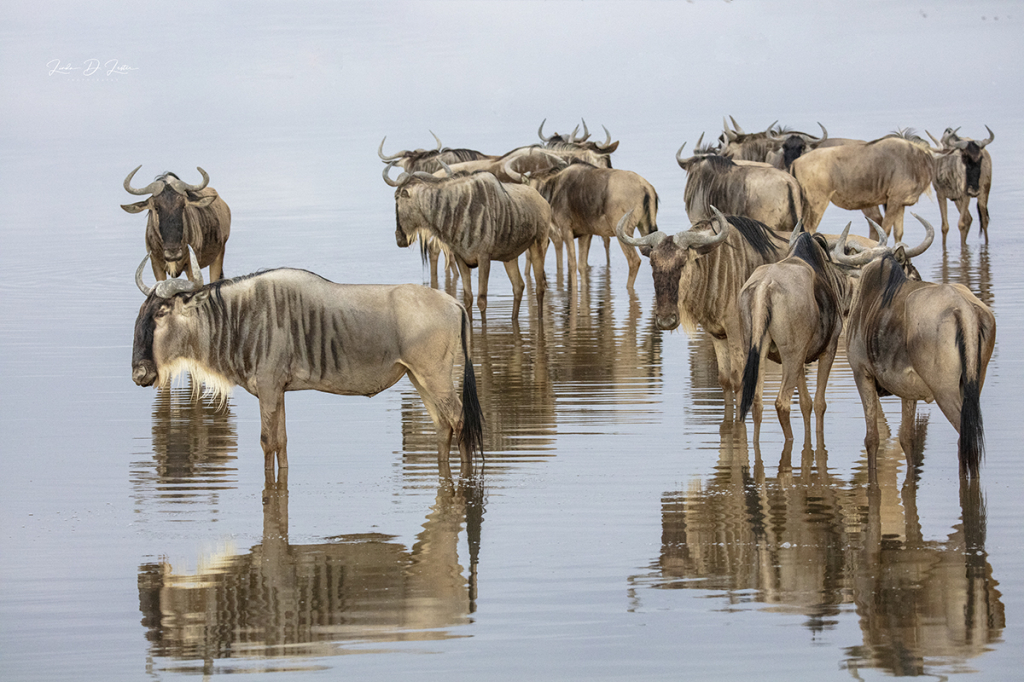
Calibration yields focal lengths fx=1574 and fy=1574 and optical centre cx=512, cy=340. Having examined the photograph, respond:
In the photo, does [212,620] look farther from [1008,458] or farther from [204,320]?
[1008,458]

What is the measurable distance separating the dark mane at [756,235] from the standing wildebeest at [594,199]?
850cm

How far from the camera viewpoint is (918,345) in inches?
338

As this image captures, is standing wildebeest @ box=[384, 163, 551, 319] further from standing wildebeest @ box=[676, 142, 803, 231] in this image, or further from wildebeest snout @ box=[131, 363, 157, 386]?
wildebeest snout @ box=[131, 363, 157, 386]

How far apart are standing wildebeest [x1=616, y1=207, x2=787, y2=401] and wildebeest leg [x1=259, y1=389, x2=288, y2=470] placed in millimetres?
3131

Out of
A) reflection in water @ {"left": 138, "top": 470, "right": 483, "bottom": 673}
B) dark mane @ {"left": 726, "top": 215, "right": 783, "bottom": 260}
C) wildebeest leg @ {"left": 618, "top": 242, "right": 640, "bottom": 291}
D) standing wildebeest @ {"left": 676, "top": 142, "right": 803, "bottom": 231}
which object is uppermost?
standing wildebeest @ {"left": 676, "top": 142, "right": 803, "bottom": 231}

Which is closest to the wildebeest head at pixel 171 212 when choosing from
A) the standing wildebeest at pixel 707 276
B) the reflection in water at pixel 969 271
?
the standing wildebeest at pixel 707 276

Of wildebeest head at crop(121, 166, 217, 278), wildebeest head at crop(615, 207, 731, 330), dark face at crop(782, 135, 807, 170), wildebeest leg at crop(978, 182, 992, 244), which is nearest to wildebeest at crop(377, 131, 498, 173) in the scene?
dark face at crop(782, 135, 807, 170)

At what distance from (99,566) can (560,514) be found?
2.45m

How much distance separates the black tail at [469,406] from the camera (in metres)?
9.52

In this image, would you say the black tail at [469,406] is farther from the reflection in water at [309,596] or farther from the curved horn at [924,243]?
the curved horn at [924,243]

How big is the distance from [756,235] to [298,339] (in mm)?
4101

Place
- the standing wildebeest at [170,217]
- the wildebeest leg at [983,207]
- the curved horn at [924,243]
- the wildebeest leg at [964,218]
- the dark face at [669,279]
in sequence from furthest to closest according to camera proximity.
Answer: the wildebeest leg at [983,207], the wildebeest leg at [964,218], the standing wildebeest at [170,217], the dark face at [669,279], the curved horn at [924,243]

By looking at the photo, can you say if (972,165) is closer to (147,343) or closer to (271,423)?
(271,423)

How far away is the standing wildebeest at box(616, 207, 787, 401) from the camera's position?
1141cm
